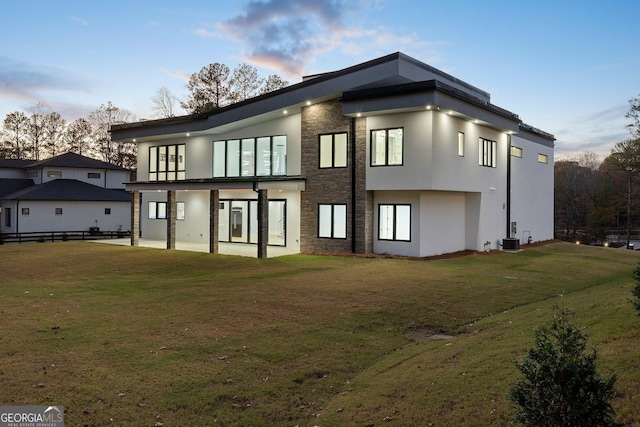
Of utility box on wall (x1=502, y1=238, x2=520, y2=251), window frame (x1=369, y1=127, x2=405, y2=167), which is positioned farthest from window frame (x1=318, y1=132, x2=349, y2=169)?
utility box on wall (x1=502, y1=238, x2=520, y2=251)

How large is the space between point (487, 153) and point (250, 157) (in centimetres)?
1294

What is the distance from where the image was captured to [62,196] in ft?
121

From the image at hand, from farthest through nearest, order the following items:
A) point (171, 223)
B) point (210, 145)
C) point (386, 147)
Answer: point (210, 145), point (171, 223), point (386, 147)

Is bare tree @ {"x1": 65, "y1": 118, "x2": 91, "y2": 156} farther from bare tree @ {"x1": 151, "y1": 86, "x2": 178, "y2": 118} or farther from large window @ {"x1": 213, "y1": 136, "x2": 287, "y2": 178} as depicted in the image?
large window @ {"x1": 213, "y1": 136, "x2": 287, "y2": 178}

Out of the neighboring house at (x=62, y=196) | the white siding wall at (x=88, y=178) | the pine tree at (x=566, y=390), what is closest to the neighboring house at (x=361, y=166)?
the neighboring house at (x=62, y=196)

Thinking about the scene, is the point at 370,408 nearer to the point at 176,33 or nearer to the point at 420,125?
the point at 420,125

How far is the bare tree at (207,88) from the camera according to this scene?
159 ft

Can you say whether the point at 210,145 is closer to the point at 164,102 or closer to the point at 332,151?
the point at 332,151

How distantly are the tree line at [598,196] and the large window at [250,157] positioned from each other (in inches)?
1477

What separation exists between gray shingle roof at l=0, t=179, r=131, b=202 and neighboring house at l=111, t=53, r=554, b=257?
1236 cm

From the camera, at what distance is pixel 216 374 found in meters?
6.55

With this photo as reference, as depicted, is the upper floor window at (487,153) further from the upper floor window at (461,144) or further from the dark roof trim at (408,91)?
the dark roof trim at (408,91)

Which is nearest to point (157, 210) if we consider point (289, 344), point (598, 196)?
point (289, 344)

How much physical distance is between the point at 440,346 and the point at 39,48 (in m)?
29.3
